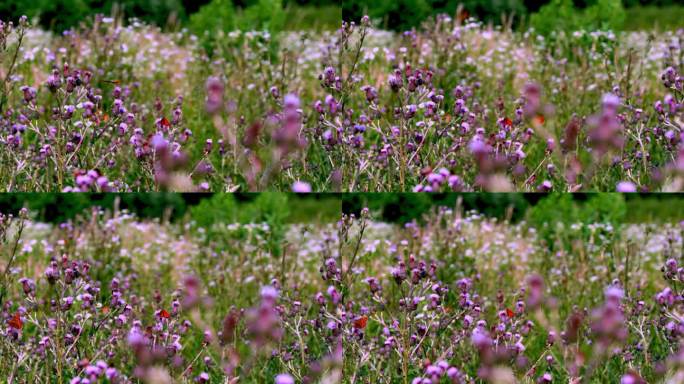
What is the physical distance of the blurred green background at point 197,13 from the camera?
6371 mm

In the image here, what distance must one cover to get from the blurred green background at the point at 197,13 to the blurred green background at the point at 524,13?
0.37 metres

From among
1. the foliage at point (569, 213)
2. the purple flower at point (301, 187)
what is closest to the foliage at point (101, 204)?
the purple flower at point (301, 187)

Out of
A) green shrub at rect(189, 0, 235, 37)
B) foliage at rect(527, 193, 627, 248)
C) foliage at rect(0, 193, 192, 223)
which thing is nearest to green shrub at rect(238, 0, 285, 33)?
green shrub at rect(189, 0, 235, 37)

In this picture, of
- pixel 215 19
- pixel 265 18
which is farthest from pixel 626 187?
pixel 215 19

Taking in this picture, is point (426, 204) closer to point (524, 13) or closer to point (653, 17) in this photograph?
point (524, 13)

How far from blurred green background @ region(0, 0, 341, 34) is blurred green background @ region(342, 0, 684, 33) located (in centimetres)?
37

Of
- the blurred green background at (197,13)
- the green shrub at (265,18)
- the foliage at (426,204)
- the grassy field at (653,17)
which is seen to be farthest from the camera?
the grassy field at (653,17)

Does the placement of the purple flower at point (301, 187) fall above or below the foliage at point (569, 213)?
above

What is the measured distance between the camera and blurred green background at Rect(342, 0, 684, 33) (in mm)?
6426

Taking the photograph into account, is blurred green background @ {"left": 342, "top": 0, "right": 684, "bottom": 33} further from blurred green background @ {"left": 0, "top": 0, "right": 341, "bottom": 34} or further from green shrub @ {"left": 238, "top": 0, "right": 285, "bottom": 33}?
green shrub @ {"left": 238, "top": 0, "right": 285, "bottom": 33}

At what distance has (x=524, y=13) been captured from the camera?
7.36 m

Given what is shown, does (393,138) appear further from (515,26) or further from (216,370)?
(515,26)

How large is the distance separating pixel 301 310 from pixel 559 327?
1.50m

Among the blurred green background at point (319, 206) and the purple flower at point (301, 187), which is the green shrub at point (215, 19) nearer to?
the blurred green background at point (319, 206)
